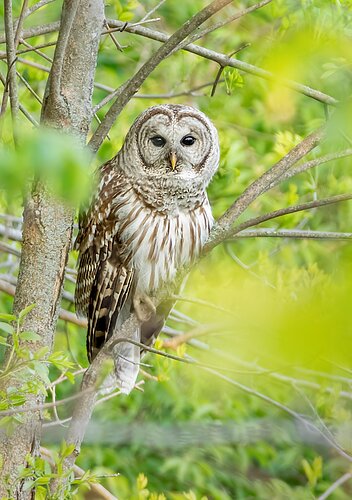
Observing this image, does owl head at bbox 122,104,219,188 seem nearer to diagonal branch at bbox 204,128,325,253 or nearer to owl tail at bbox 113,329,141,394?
owl tail at bbox 113,329,141,394

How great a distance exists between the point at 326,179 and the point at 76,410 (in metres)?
2.91

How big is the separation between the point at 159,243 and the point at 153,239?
27mm

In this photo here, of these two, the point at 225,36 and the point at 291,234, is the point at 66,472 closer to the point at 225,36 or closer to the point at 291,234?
the point at 291,234

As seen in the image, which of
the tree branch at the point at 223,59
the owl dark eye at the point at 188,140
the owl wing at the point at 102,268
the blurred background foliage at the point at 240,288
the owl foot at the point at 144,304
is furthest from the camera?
the owl dark eye at the point at 188,140

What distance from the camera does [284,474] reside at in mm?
6887

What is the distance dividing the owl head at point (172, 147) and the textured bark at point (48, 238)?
1.13 metres

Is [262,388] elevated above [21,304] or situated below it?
below

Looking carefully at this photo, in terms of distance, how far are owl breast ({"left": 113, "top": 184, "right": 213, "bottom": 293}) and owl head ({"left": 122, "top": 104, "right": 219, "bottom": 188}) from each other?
0.43ft

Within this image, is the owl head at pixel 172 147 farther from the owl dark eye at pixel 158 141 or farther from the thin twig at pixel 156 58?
the thin twig at pixel 156 58

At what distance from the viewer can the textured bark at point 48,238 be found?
8.12 feet

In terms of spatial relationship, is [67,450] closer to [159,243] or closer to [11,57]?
[11,57]

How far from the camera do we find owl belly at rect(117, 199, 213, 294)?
3557 millimetres

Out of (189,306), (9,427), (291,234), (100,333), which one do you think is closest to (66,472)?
(9,427)

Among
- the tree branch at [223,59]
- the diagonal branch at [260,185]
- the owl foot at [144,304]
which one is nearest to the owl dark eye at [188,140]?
the owl foot at [144,304]
